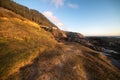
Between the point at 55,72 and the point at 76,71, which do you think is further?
the point at 76,71

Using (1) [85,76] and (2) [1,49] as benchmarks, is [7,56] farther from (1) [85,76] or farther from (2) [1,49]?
(1) [85,76]

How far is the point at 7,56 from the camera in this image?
16594 mm

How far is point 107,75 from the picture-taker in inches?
734

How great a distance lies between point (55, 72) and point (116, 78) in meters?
10.3

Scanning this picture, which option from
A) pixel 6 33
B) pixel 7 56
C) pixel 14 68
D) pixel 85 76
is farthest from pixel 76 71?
pixel 6 33

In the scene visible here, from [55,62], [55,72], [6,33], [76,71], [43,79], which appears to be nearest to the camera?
[43,79]

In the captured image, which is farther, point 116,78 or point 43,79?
point 116,78

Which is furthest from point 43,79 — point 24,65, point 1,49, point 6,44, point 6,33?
point 6,33

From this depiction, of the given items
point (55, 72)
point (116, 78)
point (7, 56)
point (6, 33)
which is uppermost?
point (6, 33)

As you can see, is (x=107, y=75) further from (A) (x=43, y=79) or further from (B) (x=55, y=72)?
(A) (x=43, y=79)

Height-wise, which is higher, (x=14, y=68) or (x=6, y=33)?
(x=6, y=33)

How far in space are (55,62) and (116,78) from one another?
10.3 meters

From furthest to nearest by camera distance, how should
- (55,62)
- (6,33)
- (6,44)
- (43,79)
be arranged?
(6,33)
(6,44)
(55,62)
(43,79)

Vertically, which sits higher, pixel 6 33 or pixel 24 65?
pixel 6 33
